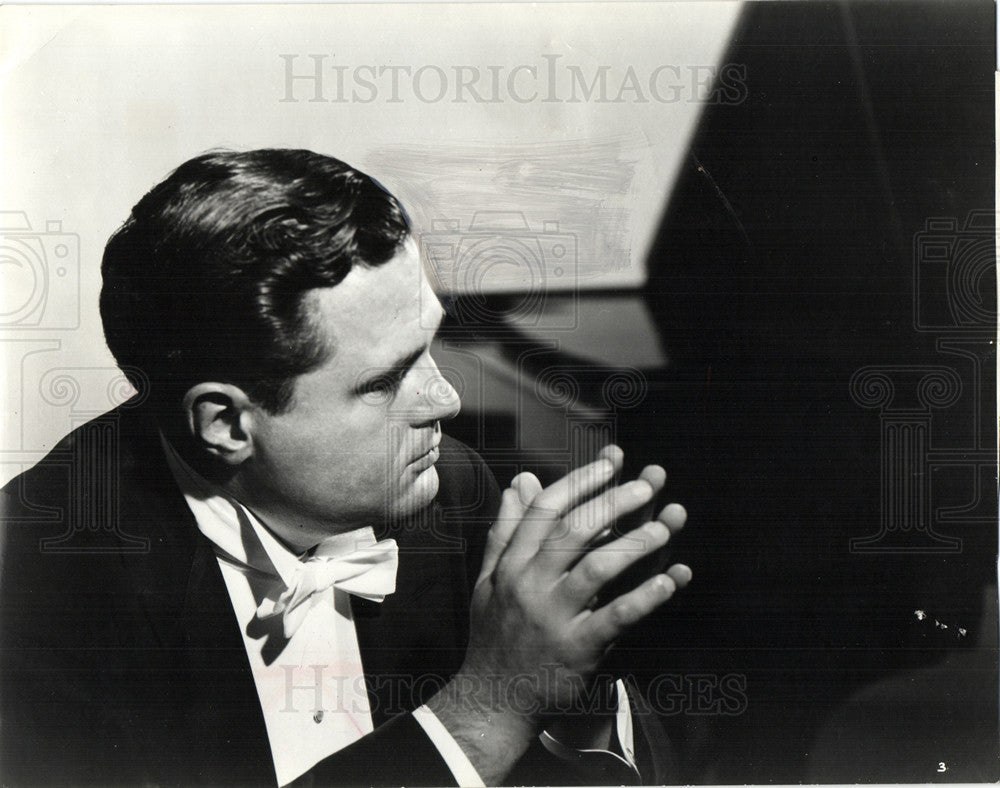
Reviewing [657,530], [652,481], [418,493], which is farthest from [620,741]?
[418,493]

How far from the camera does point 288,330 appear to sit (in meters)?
1.51

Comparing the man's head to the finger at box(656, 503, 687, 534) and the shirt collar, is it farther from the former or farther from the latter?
the finger at box(656, 503, 687, 534)

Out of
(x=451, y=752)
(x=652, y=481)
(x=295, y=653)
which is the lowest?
(x=451, y=752)

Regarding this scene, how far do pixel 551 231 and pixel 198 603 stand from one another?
3.54 feet

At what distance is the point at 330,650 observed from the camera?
5.25 feet

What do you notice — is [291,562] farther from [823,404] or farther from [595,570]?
[823,404]

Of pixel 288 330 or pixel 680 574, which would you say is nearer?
pixel 288 330

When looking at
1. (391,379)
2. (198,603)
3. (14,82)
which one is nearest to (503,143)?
(391,379)

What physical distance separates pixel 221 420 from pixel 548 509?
27.6 inches

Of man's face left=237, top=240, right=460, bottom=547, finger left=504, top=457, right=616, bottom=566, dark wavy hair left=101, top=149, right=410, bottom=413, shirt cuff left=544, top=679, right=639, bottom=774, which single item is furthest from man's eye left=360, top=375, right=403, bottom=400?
shirt cuff left=544, top=679, right=639, bottom=774

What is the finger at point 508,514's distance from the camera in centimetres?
159

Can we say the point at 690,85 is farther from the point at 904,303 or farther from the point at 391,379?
the point at 391,379

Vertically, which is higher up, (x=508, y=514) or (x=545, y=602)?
(x=508, y=514)

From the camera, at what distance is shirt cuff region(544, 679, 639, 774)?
5.32 feet
